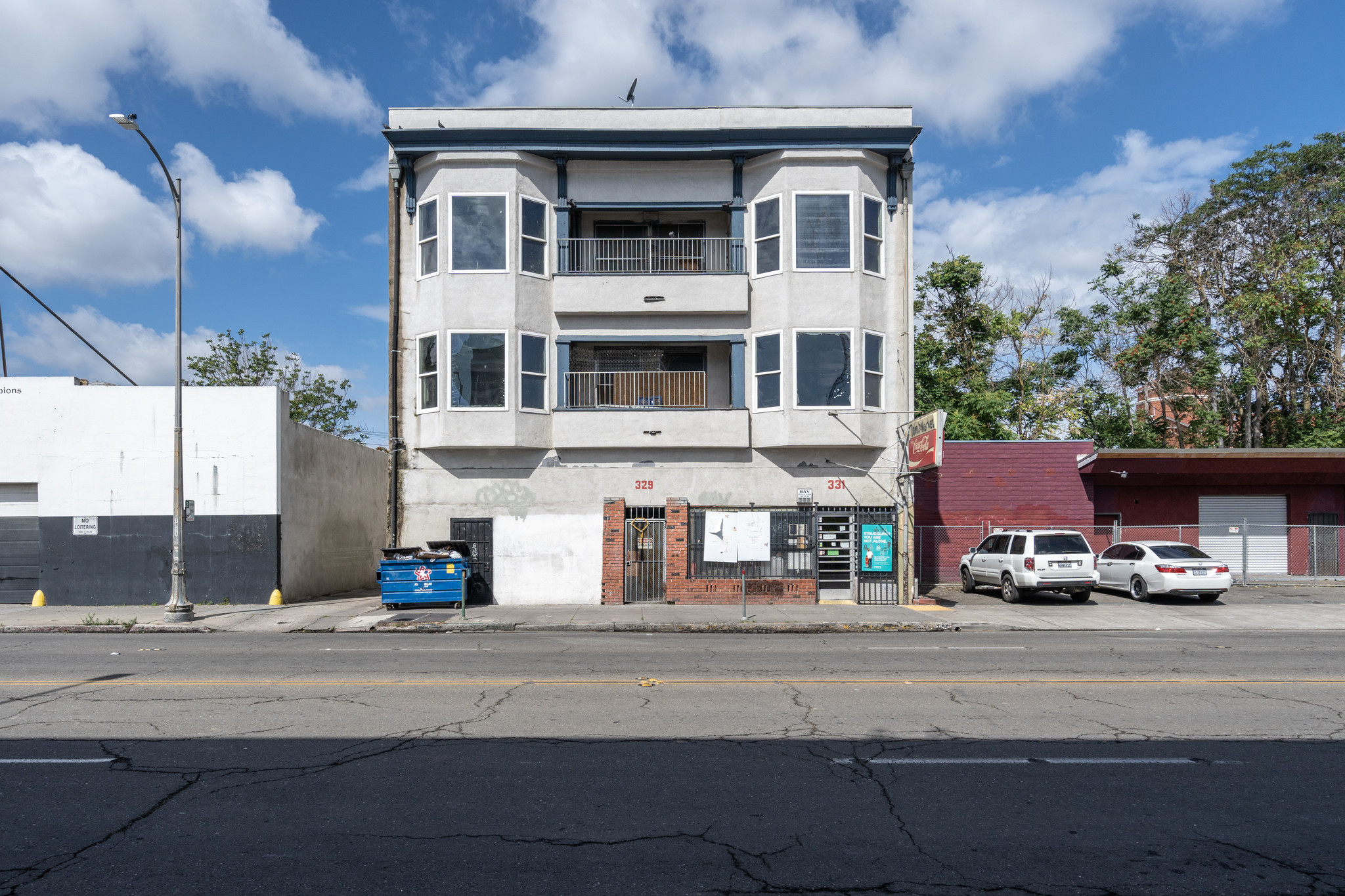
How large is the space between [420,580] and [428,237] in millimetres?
8316

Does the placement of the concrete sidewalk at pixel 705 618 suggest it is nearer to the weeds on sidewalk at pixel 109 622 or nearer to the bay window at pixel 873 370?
the weeds on sidewalk at pixel 109 622

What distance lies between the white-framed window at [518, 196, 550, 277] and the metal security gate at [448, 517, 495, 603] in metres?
6.17

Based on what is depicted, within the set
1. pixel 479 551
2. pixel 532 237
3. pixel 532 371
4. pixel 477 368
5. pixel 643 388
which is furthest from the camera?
pixel 643 388

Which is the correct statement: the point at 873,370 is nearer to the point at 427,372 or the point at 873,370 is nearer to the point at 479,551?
the point at 479,551

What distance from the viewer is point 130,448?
19.1 meters

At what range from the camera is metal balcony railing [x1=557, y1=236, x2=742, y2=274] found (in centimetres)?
2128

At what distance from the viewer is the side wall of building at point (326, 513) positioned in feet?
65.6

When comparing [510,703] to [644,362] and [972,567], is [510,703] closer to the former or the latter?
[644,362]

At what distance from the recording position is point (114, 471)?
62.6 feet

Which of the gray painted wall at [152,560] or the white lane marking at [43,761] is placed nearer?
the white lane marking at [43,761]

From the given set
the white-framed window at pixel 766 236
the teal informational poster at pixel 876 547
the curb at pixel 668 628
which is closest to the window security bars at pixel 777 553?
the teal informational poster at pixel 876 547

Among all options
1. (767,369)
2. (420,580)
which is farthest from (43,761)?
(767,369)

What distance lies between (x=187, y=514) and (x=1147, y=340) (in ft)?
109

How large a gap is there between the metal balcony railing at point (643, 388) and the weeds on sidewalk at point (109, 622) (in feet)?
34.7
